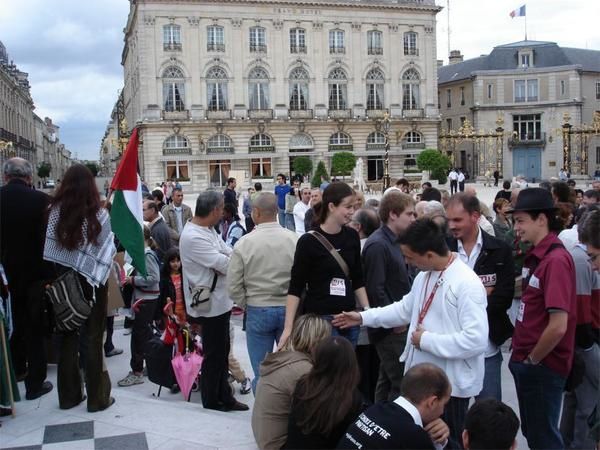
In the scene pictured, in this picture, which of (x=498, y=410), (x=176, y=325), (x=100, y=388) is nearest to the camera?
(x=498, y=410)

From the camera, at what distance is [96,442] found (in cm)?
473

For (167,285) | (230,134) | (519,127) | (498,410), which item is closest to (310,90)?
(230,134)

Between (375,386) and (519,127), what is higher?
(519,127)

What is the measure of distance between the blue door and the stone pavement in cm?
5392

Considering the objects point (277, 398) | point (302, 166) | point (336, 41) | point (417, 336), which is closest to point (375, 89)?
point (336, 41)

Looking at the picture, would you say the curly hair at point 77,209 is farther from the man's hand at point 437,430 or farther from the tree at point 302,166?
the tree at point 302,166

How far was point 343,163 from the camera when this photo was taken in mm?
48781

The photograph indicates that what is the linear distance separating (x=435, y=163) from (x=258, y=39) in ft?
57.0

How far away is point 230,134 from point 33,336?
153 feet

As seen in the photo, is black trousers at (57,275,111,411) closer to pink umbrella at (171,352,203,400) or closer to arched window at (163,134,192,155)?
pink umbrella at (171,352,203,400)

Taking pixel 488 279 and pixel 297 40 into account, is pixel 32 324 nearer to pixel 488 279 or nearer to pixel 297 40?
pixel 488 279

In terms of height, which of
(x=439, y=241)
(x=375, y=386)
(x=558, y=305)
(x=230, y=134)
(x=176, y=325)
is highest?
(x=230, y=134)

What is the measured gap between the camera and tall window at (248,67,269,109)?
51312 mm

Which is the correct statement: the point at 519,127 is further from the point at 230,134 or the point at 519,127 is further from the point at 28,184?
the point at 28,184
